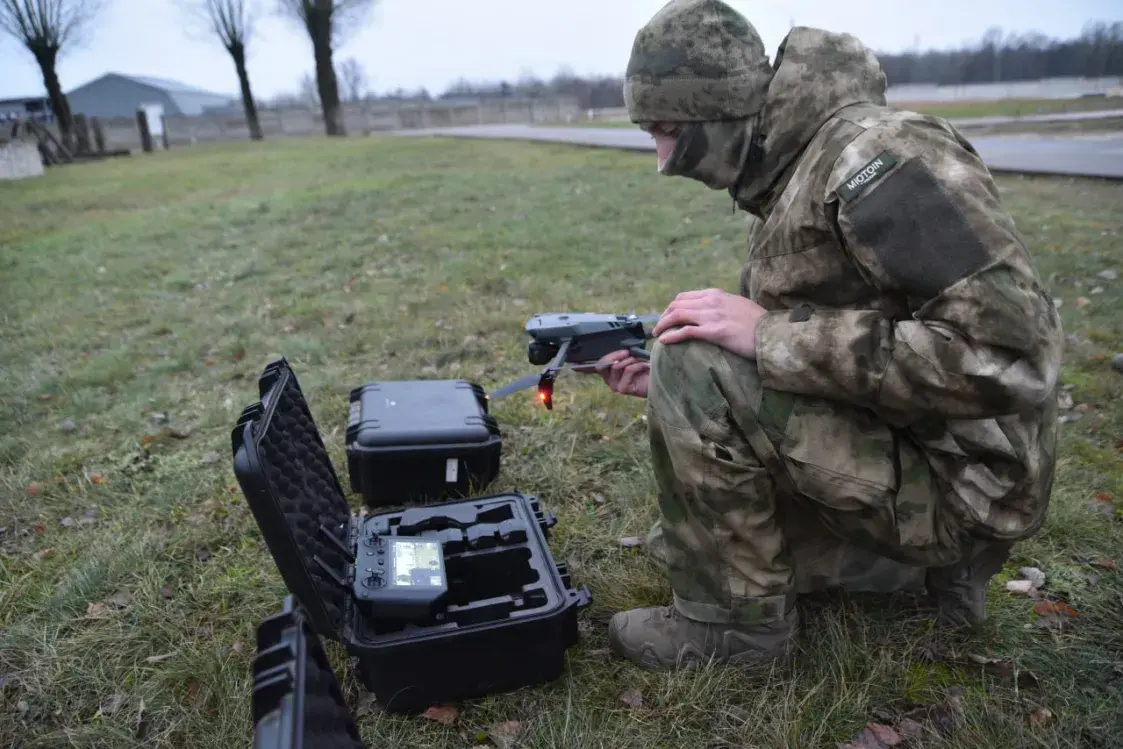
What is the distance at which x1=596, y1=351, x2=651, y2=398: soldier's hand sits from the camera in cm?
255

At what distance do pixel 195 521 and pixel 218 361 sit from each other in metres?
2.29

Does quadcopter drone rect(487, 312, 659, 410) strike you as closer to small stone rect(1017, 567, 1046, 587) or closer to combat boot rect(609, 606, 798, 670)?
combat boot rect(609, 606, 798, 670)

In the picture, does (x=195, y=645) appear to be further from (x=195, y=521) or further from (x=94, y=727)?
(x=195, y=521)

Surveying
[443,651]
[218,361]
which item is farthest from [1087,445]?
[218,361]

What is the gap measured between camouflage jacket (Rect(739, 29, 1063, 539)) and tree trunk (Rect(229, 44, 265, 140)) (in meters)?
39.5

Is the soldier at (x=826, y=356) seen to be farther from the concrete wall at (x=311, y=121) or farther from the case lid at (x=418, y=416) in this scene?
the concrete wall at (x=311, y=121)

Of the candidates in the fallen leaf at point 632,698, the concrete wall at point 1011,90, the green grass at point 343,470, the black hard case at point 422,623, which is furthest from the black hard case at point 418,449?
the concrete wall at point 1011,90

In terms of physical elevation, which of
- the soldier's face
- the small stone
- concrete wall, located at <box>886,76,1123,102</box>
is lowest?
the small stone

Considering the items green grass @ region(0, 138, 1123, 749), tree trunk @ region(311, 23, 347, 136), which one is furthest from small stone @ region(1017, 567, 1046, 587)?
tree trunk @ region(311, 23, 347, 136)

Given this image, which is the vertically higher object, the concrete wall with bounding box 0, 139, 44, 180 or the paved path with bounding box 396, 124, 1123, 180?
the concrete wall with bounding box 0, 139, 44, 180

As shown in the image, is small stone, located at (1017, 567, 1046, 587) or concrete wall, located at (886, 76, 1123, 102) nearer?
small stone, located at (1017, 567, 1046, 587)

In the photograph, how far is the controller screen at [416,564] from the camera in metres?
2.10

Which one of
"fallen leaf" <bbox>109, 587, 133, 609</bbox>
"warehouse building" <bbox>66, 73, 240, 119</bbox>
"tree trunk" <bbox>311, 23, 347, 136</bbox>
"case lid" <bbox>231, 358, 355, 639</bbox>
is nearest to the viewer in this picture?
"case lid" <bbox>231, 358, 355, 639</bbox>

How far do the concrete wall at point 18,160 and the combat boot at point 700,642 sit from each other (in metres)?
23.3
